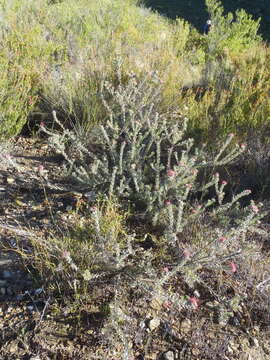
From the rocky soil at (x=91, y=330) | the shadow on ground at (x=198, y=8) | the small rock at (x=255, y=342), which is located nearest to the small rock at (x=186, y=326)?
the rocky soil at (x=91, y=330)

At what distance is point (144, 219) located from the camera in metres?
2.16

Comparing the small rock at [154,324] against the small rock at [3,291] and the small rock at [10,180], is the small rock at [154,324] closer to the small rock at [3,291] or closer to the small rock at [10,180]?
the small rock at [3,291]

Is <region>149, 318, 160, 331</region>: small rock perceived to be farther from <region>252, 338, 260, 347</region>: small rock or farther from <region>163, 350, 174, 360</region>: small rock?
<region>252, 338, 260, 347</region>: small rock

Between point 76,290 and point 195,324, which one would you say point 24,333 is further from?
point 195,324

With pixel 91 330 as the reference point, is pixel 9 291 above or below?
below

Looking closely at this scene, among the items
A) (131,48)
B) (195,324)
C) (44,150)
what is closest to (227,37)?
(131,48)

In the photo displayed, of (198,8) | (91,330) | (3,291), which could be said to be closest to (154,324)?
(91,330)

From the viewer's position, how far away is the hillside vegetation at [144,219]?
160 centimetres

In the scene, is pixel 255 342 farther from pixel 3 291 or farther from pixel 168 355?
pixel 3 291

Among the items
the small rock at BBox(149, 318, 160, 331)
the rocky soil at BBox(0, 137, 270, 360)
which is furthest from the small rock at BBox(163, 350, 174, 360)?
the small rock at BBox(149, 318, 160, 331)

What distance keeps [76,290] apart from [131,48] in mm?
3203

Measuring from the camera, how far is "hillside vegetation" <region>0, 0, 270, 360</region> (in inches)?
62.9

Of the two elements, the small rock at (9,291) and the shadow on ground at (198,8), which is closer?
the small rock at (9,291)

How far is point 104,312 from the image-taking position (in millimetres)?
1634
